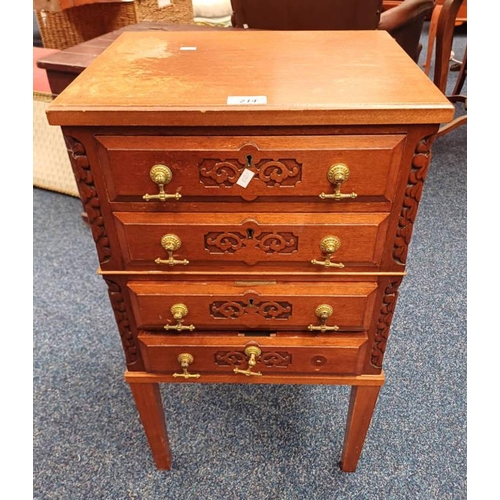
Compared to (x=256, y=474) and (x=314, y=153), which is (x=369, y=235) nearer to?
(x=314, y=153)

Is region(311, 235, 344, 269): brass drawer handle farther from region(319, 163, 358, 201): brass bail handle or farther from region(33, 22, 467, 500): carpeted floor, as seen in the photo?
region(33, 22, 467, 500): carpeted floor

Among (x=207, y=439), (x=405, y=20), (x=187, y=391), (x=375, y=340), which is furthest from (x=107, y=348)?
(x=405, y=20)

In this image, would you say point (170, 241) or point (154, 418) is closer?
point (170, 241)

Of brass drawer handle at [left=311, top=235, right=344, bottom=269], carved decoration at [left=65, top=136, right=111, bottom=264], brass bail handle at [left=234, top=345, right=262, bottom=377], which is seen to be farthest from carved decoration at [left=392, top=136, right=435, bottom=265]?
carved decoration at [left=65, top=136, right=111, bottom=264]

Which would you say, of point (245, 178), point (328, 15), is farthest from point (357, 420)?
point (328, 15)

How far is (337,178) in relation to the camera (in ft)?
2.27

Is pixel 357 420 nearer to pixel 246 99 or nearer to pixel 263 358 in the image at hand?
pixel 263 358

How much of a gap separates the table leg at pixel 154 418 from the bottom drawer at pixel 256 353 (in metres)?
0.10

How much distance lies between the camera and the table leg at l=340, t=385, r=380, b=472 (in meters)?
0.99

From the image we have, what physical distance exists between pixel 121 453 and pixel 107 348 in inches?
15.6

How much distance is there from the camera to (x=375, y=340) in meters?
0.91

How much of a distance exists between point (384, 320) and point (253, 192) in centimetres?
38

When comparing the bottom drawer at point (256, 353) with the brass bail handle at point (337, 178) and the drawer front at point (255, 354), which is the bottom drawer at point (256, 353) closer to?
the drawer front at point (255, 354)

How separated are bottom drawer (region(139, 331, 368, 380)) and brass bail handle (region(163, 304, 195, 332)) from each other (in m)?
0.04
